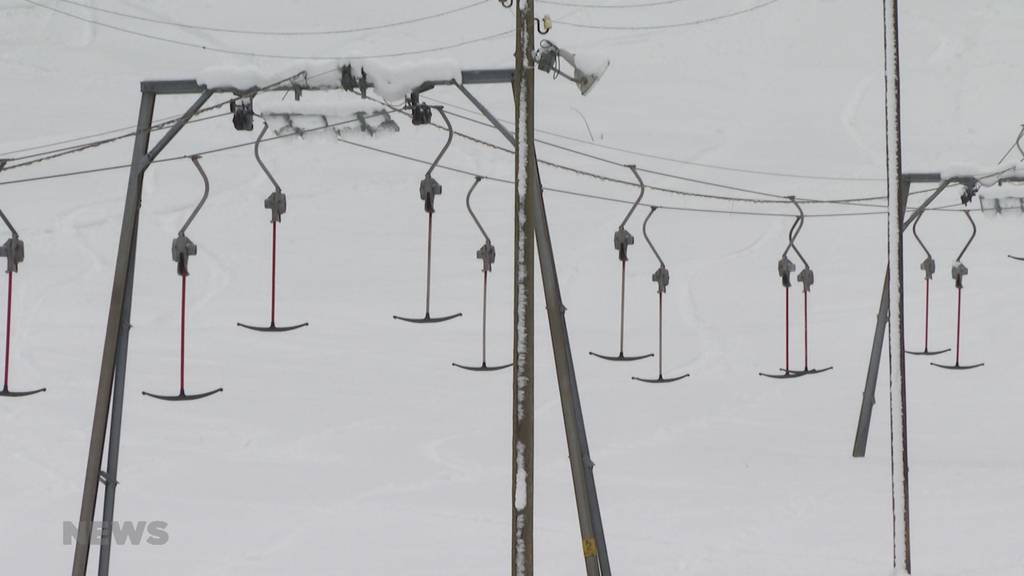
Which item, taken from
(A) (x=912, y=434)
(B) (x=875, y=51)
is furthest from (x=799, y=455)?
(B) (x=875, y=51)

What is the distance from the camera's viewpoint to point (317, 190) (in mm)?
36031

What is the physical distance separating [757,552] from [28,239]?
955 inches

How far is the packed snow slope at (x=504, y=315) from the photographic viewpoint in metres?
12.0

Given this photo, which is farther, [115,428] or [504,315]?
[504,315]

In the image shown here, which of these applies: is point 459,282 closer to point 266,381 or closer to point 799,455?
point 266,381

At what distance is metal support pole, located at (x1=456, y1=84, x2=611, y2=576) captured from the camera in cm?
791

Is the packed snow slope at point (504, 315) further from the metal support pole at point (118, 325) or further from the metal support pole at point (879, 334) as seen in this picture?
the metal support pole at point (118, 325)

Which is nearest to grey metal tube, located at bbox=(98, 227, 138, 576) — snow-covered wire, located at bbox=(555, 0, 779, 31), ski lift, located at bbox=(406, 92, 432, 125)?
ski lift, located at bbox=(406, 92, 432, 125)

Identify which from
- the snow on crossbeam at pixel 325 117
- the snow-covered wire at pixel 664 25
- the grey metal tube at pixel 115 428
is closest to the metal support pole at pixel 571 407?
the snow on crossbeam at pixel 325 117

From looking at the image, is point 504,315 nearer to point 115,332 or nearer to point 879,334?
point 879,334

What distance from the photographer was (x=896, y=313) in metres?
7.66

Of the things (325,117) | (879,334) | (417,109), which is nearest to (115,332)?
Answer: (325,117)

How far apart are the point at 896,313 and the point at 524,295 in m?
2.42

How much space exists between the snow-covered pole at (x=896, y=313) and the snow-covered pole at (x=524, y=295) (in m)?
2.29
